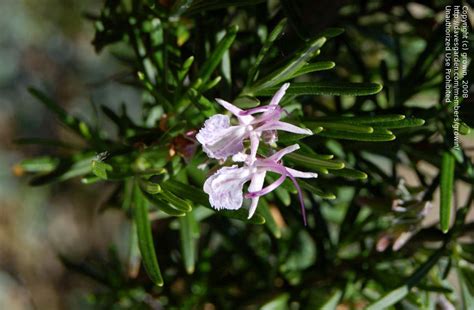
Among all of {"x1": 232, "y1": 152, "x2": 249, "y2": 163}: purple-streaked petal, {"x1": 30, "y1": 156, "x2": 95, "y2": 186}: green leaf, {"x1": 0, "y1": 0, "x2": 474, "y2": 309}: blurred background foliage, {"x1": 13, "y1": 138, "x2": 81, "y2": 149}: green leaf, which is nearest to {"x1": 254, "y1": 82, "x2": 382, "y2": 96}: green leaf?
{"x1": 0, "y1": 0, "x2": 474, "y2": 309}: blurred background foliage

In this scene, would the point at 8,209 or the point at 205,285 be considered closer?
the point at 205,285

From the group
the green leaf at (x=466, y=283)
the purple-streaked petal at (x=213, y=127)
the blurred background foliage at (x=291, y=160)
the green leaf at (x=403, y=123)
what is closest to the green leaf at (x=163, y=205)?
the blurred background foliage at (x=291, y=160)

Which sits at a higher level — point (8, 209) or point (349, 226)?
point (349, 226)

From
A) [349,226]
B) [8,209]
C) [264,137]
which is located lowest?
[8,209]

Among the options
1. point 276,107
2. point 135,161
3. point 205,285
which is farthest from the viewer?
point 205,285

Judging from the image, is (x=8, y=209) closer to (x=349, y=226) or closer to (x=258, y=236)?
(x=258, y=236)

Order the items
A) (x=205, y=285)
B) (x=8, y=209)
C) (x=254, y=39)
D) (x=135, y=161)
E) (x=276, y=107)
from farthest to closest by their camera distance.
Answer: (x=8, y=209)
(x=205, y=285)
(x=254, y=39)
(x=135, y=161)
(x=276, y=107)

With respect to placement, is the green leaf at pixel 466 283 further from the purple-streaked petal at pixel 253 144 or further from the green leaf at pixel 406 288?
the purple-streaked petal at pixel 253 144

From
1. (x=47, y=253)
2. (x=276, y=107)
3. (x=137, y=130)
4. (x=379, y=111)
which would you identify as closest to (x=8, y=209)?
(x=47, y=253)
